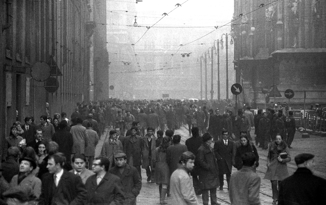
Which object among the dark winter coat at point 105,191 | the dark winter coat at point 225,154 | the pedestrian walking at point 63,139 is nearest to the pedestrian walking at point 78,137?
the pedestrian walking at point 63,139

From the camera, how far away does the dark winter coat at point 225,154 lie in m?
14.1

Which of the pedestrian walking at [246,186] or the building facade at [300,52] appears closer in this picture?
the pedestrian walking at [246,186]

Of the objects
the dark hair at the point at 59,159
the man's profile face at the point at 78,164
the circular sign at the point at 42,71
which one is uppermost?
the circular sign at the point at 42,71

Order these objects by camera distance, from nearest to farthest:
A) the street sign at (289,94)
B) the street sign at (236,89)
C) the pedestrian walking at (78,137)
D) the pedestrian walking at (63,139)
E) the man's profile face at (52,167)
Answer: the man's profile face at (52,167) → the pedestrian walking at (63,139) → the pedestrian walking at (78,137) → the street sign at (236,89) → the street sign at (289,94)

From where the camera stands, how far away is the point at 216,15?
162m

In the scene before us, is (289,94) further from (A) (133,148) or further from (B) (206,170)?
(B) (206,170)

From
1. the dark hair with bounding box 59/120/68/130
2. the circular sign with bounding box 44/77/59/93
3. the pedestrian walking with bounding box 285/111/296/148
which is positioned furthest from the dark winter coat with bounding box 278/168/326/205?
the pedestrian walking with bounding box 285/111/296/148

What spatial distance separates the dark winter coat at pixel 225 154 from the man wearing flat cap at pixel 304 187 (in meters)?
6.45

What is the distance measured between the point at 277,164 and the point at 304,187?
18.0 feet

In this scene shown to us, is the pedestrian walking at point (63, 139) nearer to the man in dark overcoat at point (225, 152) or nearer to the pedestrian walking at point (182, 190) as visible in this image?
the man in dark overcoat at point (225, 152)

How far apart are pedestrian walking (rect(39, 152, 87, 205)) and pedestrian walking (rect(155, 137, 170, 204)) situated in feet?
17.3

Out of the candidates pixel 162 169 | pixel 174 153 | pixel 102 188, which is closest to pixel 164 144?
pixel 162 169

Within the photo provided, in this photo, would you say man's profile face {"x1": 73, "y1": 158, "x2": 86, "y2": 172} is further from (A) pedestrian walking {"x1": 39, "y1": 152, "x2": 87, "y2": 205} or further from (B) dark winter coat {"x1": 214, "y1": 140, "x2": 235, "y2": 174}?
(B) dark winter coat {"x1": 214, "y1": 140, "x2": 235, "y2": 174}

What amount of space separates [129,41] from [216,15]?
2709 centimetres
